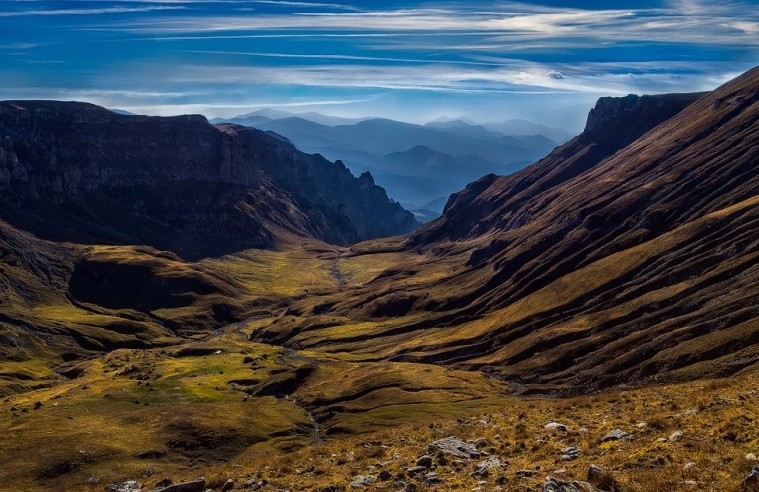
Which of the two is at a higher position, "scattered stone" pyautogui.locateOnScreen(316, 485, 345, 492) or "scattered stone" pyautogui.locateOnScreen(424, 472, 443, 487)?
"scattered stone" pyautogui.locateOnScreen(424, 472, 443, 487)

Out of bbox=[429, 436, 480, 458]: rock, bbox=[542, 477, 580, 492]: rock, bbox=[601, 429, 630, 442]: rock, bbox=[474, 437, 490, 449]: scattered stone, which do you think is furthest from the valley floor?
bbox=[542, 477, 580, 492]: rock

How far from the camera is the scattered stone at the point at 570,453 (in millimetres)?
38719

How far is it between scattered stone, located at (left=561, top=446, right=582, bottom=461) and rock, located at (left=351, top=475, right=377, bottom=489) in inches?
463

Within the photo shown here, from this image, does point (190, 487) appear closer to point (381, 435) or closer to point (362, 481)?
point (362, 481)

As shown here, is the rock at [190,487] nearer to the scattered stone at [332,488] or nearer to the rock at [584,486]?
the scattered stone at [332,488]

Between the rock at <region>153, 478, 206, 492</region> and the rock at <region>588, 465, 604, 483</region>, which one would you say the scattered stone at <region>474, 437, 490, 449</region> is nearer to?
the rock at <region>588, 465, 604, 483</region>

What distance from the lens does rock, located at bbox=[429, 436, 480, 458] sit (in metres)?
43.8

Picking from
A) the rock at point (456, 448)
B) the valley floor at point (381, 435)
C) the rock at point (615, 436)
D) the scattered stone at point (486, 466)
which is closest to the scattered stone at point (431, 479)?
the valley floor at point (381, 435)

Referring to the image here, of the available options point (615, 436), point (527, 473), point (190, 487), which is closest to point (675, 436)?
point (615, 436)

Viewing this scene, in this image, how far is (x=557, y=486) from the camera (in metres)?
31.8

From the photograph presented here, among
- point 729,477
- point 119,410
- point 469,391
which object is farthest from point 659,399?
point 119,410

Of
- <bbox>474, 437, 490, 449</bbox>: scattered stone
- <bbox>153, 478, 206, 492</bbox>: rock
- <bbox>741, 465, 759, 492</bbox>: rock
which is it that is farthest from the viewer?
<bbox>474, 437, 490, 449</bbox>: scattered stone

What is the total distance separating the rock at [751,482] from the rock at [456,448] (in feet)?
62.8

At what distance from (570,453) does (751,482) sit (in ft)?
44.9
